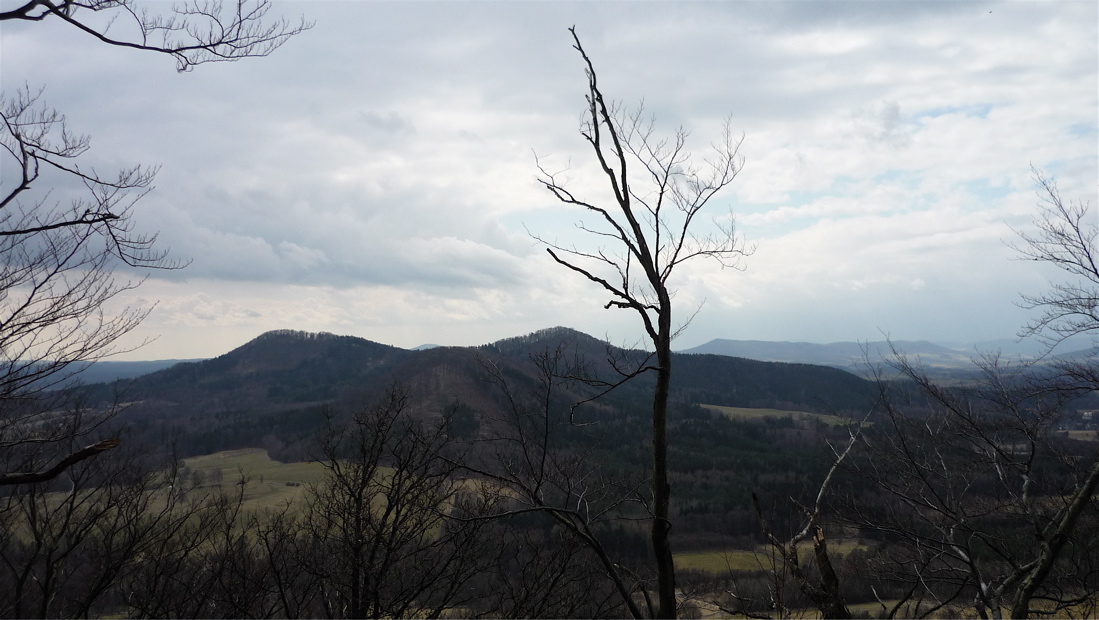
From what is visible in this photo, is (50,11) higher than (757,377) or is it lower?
higher

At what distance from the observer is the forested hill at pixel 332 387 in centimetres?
8675

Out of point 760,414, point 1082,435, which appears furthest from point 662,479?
point 760,414

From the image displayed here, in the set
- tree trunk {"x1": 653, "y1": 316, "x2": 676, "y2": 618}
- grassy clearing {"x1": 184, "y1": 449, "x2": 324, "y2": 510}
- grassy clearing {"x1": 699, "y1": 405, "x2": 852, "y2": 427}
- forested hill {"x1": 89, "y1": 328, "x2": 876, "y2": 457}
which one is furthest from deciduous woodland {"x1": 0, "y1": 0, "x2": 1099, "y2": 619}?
grassy clearing {"x1": 699, "y1": 405, "x2": 852, "y2": 427}

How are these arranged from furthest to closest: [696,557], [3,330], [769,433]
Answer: [769,433]
[696,557]
[3,330]

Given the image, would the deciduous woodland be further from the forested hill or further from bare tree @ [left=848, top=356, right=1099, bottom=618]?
the forested hill

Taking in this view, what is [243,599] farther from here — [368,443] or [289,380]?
[289,380]

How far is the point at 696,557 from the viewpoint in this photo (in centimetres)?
4616

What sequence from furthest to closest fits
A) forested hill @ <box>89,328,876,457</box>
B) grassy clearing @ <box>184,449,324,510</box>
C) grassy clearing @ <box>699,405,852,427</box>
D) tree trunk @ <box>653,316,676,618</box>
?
→ grassy clearing @ <box>699,405,852,427</box> < forested hill @ <box>89,328,876,457</box> < grassy clearing @ <box>184,449,324,510</box> < tree trunk @ <box>653,316,676,618</box>

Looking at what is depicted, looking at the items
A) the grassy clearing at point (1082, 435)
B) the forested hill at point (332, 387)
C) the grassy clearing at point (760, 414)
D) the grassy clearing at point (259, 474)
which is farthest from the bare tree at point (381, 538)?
the grassy clearing at point (760, 414)

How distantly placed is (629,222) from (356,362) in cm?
18845

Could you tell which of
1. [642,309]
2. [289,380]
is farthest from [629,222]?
[289,380]

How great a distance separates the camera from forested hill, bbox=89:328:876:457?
86750 millimetres

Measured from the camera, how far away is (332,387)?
483ft

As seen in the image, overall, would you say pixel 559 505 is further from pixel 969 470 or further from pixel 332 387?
pixel 332 387
